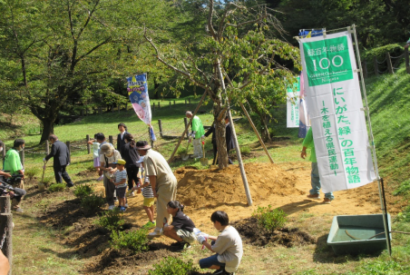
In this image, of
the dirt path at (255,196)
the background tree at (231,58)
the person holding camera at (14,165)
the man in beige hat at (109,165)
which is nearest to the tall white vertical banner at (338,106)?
the dirt path at (255,196)

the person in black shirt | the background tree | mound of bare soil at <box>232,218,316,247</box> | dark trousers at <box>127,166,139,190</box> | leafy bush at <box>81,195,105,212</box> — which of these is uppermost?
the background tree

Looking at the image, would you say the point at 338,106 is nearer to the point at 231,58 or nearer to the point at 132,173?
the point at 231,58

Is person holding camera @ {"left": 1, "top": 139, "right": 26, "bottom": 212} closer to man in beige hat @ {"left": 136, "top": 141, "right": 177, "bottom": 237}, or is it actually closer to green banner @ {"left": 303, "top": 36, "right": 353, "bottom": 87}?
man in beige hat @ {"left": 136, "top": 141, "right": 177, "bottom": 237}

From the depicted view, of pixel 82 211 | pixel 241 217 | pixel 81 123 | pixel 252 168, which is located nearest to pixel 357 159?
pixel 241 217

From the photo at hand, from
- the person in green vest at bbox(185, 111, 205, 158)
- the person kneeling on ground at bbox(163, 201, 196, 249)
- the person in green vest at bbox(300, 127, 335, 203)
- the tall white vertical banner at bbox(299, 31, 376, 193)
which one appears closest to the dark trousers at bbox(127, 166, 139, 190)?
the person kneeling on ground at bbox(163, 201, 196, 249)

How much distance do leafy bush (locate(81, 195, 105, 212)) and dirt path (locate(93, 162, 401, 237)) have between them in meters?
0.71

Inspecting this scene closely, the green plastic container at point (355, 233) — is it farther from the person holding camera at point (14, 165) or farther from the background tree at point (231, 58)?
the person holding camera at point (14, 165)

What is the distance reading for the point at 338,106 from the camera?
5.91m

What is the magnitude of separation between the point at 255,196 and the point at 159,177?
292cm

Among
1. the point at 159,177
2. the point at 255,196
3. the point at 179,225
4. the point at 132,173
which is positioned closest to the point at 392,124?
the point at 255,196

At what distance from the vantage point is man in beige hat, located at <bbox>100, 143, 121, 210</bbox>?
8.83 metres

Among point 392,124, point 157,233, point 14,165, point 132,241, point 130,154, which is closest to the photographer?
point 132,241

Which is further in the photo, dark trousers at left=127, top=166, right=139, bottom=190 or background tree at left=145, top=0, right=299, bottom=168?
dark trousers at left=127, top=166, right=139, bottom=190

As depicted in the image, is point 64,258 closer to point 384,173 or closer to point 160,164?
point 160,164
